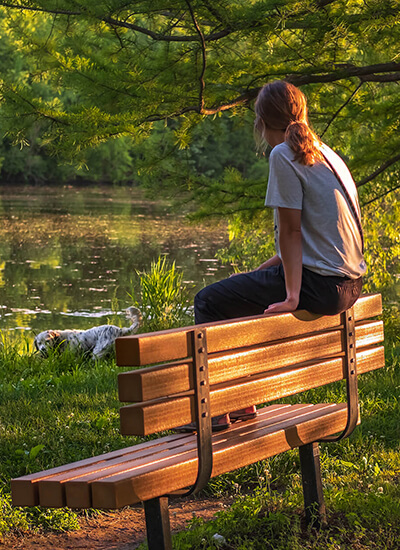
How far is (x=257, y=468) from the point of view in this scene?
4.35 m

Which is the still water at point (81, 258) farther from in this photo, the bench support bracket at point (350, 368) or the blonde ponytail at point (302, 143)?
the blonde ponytail at point (302, 143)

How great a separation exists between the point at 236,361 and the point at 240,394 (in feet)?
0.41

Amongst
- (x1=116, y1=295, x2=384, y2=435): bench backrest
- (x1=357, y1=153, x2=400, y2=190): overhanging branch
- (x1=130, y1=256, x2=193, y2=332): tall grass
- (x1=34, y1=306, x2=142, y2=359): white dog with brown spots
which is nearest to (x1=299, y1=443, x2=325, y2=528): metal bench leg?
(x1=116, y1=295, x2=384, y2=435): bench backrest

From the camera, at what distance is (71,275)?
18.0 meters

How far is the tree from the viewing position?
601 centimetres

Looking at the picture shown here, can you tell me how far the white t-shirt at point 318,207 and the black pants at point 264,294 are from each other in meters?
0.05

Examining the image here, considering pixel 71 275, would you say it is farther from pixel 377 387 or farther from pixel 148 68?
pixel 377 387

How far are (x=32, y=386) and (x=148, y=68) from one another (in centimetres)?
265

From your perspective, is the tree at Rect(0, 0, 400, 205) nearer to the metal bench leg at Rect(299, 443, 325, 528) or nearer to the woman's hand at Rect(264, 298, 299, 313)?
the woman's hand at Rect(264, 298, 299, 313)

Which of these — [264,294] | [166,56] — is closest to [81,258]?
[166,56]

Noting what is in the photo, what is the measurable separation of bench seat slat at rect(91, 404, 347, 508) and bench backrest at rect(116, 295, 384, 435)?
14cm

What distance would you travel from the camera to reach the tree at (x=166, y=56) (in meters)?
6.01

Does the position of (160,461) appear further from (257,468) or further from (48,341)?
(48,341)

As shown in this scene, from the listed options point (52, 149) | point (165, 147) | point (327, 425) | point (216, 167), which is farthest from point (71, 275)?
point (216, 167)
